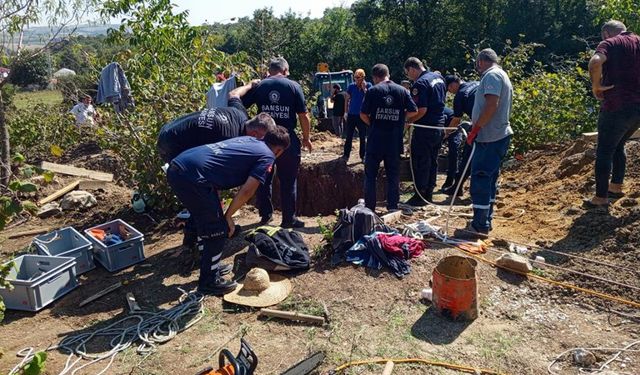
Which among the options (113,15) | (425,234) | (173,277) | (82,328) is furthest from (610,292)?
(113,15)

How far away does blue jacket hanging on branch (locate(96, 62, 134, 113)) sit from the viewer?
6.24 meters

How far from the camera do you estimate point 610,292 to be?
14.0ft

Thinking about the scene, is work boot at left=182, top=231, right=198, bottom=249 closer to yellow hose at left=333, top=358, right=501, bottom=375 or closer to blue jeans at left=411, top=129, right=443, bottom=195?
yellow hose at left=333, top=358, right=501, bottom=375

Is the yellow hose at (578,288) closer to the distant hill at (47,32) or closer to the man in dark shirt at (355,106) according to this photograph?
the man in dark shirt at (355,106)

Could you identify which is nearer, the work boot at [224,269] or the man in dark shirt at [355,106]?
the work boot at [224,269]

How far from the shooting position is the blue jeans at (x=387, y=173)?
6211 mm

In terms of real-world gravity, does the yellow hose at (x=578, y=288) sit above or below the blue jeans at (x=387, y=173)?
below

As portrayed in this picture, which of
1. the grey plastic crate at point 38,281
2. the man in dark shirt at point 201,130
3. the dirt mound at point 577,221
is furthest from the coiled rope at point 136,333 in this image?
the dirt mound at point 577,221

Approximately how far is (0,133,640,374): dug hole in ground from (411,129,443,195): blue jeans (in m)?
0.74

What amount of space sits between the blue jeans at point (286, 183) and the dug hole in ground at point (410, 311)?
12.8 inches

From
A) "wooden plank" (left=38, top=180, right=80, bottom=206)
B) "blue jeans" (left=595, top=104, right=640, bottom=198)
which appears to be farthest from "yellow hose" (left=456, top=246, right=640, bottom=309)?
"wooden plank" (left=38, top=180, right=80, bottom=206)

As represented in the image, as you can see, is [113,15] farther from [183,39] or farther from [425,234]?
[425,234]

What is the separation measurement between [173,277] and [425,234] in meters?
2.67

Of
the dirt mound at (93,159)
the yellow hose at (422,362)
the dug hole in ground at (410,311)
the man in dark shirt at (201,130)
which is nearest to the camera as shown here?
the yellow hose at (422,362)
